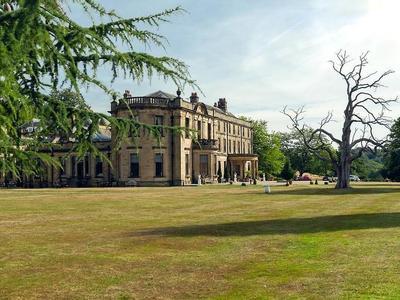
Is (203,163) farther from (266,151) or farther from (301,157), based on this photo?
(301,157)

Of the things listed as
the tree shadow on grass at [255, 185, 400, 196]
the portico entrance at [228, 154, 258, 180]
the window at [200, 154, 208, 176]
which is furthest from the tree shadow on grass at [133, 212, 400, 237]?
the portico entrance at [228, 154, 258, 180]

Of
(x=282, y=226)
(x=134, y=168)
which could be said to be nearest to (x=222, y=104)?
(x=134, y=168)

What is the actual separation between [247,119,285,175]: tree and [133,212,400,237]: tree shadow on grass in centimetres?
8388

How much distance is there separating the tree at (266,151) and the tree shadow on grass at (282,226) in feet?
275

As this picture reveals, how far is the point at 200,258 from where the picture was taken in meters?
11.5

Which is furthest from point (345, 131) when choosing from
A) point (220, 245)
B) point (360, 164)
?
point (360, 164)

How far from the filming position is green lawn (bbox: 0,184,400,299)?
8.69 m

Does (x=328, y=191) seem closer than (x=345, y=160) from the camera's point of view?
Yes

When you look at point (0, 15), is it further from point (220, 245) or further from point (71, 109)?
point (220, 245)

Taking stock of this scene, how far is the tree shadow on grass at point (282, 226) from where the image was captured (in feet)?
51.6

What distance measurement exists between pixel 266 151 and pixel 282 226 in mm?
87884

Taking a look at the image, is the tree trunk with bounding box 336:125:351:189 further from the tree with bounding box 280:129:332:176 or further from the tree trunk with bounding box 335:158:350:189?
the tree with bounding box 280:129:332:176

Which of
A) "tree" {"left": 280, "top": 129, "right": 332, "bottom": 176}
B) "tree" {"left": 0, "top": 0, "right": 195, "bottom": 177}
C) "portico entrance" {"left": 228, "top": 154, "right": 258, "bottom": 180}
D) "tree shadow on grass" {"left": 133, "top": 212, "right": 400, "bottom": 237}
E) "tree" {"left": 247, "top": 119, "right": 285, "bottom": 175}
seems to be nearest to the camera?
"tree" {"left": 0, "top": 0, "right": 195, "bottom": 177}

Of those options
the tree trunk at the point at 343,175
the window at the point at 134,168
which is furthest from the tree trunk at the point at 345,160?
the window at the point at 134,168
